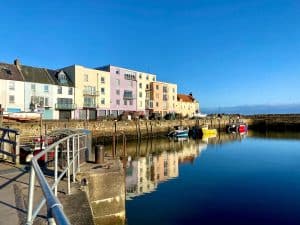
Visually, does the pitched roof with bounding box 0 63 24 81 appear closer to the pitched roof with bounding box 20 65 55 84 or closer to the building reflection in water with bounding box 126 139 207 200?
the pitched roof with bounding box 20 65 55 84

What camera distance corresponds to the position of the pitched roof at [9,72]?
48263 millimetres

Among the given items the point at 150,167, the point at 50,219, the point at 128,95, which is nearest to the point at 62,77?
the point at 128,95

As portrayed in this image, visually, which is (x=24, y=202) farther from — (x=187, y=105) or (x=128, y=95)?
(x=187, y=105)

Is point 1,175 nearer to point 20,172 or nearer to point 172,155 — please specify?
point 20,172

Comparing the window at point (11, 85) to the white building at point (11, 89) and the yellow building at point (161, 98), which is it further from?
the yellow building at point (161, 98)

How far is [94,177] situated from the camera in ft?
33.1

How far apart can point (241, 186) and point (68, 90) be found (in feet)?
147

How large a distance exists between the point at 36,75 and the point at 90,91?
11.7 metres

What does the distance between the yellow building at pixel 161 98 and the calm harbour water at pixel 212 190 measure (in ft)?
150

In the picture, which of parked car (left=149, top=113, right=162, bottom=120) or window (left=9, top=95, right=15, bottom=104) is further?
parked car (left=149, top=113, right=162, bottom=120)

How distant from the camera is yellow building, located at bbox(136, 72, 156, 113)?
74500mm

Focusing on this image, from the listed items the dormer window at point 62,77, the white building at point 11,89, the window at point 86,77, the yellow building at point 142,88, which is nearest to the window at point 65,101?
the dormer window at point 62,77

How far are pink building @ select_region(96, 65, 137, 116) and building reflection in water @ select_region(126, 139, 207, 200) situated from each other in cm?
2985

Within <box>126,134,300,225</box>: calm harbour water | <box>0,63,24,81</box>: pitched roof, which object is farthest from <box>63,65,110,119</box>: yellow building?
<box>126,134,300,225</box>: calm harbour water
